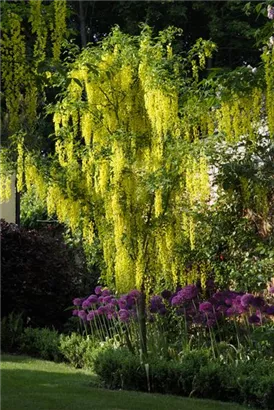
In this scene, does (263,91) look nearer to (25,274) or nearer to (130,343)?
(130,343)

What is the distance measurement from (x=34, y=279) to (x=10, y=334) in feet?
3.61

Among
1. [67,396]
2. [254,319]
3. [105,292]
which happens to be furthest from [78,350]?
[254,319]

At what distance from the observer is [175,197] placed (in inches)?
306

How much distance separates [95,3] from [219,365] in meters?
15.1

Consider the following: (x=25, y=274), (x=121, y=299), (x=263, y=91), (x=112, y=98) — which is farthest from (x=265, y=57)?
(x=25, y=274)

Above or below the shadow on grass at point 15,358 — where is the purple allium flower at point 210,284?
above

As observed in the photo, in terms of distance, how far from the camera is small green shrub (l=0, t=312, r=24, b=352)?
406 inches

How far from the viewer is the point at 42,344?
9.64 metres

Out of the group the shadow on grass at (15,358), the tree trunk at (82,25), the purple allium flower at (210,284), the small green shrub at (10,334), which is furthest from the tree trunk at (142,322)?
the tree trunk at (82,25)

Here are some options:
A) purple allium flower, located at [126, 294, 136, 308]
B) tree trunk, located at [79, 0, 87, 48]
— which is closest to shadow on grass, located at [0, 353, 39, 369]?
purple allium flower, located at [126, 294, 136, 308]

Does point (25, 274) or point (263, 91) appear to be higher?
point (263, 91)

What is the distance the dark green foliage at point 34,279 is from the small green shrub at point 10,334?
0.62 m

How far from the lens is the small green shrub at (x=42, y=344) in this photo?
941 cm

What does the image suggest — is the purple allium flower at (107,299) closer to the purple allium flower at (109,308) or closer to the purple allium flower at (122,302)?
the purple allium flower at (109,308)
